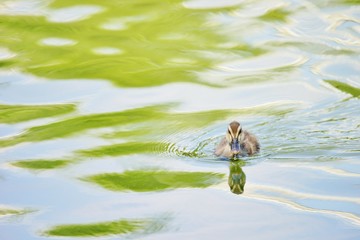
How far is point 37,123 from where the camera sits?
11883 millimetres

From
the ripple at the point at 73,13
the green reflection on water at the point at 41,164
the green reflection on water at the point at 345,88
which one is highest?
the ripple at the point at 73,13

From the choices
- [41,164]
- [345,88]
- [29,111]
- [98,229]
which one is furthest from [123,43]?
[98,229]

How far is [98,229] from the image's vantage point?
8680 mm

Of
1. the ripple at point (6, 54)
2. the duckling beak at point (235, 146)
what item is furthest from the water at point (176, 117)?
the duckling beak at point (235, 146)

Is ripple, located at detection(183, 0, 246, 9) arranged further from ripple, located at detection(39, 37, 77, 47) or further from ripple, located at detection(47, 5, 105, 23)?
ripple, located at detection(39, 37, 77, 47)

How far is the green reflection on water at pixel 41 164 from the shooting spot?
10398 millimetres

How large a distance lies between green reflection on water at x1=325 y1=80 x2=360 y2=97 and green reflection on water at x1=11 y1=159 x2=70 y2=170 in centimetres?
386

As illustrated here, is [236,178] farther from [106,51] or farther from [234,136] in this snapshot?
[106,51]

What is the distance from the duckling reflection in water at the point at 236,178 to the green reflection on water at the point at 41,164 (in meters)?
1.76

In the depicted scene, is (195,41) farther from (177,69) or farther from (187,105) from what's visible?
(187,105)

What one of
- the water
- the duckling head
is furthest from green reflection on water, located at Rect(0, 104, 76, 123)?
the duckling head

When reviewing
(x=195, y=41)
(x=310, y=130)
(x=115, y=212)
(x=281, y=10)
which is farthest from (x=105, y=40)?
(x=115, y=212)

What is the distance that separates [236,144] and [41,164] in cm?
209

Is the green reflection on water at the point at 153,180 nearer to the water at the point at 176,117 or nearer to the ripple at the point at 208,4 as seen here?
the water at the point at 176,117
